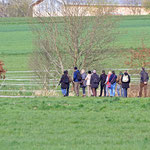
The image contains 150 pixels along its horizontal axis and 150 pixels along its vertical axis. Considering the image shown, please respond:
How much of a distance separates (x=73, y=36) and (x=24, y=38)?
3083 cm

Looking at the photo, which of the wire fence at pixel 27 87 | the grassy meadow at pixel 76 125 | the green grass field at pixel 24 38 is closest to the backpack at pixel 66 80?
the wire fence at pixel 27 87

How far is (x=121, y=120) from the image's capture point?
44.2 ft

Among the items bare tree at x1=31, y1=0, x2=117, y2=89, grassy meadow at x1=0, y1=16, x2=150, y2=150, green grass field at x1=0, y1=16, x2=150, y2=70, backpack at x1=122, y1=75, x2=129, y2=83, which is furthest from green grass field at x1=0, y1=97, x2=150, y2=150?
green grass field at x1=0, y1=16, x2=150, y2=70

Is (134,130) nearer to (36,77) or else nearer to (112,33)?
(112,33)

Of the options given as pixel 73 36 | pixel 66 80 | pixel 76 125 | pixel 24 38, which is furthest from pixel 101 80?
pixel 24 38

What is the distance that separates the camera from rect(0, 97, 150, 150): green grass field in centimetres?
995

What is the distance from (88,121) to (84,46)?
1312cm

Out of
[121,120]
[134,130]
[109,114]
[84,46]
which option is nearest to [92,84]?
[84,46]

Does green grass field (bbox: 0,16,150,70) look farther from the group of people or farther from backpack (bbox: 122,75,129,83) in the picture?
backpack (bbox: 122,75,129,83)

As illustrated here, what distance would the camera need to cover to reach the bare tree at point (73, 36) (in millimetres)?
25922

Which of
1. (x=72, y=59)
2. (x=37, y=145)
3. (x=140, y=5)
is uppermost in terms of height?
(x=140, y=5)

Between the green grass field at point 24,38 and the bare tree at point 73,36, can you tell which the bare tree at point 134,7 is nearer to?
the green grass field at point 24,38

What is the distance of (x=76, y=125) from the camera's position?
12.7 metres

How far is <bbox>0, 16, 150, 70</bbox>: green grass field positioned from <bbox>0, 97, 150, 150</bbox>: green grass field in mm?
11866
